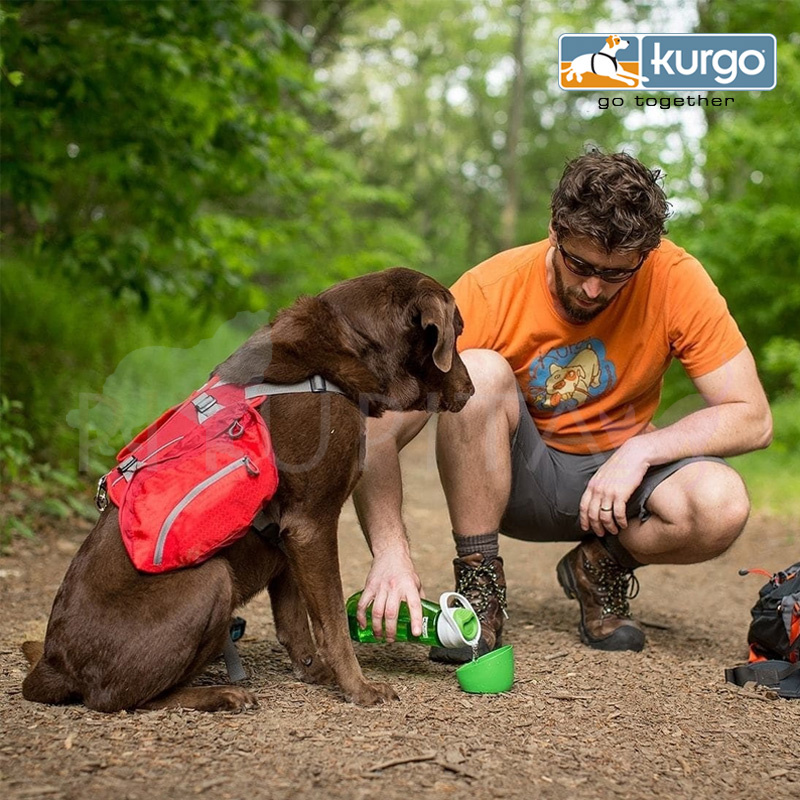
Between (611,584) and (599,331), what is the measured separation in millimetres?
1062

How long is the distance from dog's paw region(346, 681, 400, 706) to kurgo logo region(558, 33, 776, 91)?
4.71m

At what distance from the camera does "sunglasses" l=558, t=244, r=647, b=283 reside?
11.2ft

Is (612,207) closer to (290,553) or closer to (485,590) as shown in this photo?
(485,590)

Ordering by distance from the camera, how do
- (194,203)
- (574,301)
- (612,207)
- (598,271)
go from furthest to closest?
1. (194,203)
2. (574,301)
3. (598,271)
4. (612,207)

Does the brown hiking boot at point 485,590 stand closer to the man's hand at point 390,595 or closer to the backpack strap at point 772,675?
the man's hand at point 390,595

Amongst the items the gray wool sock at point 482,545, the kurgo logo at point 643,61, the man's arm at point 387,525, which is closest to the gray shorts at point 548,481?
the gray wool sock at point 482,545

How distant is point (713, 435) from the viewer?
358 centimetres

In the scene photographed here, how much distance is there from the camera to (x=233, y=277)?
259 inches

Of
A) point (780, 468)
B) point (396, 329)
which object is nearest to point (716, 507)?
point (396, 329)

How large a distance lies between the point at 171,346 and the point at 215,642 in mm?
7192

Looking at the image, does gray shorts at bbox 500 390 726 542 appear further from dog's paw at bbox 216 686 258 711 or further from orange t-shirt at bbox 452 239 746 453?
dog's paw at bbox 216 686 258 711

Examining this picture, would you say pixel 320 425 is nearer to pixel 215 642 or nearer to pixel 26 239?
pixel 215 642

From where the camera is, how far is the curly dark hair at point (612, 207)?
329cm

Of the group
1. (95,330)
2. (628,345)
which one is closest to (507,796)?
(628,345)
